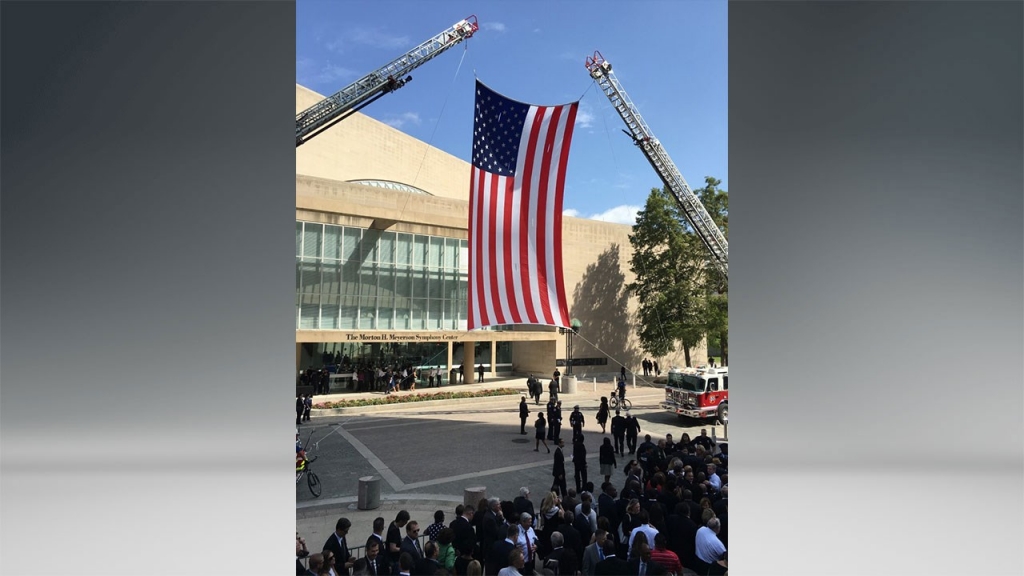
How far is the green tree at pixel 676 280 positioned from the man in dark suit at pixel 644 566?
25923mm

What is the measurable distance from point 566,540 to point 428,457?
6.81 meters

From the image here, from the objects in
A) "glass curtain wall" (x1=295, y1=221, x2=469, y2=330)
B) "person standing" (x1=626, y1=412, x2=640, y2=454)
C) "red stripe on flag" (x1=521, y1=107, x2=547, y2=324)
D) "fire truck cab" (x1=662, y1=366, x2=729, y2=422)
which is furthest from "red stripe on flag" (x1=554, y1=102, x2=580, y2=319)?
"glass curtain wall" (x1=295, y1=221, x2=469, y2=330)

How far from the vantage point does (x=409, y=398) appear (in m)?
20.0

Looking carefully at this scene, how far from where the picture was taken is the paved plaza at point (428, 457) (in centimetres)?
847

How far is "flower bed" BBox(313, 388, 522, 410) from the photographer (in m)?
18.3

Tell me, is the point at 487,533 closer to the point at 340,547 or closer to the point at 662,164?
the point at 340,547

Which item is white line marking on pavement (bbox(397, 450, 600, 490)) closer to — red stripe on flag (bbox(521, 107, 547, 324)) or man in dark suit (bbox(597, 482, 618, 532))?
red stripe on flag (bbox(521, 107, 547, 324))

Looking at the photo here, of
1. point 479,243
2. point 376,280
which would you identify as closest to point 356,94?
point 376,280
